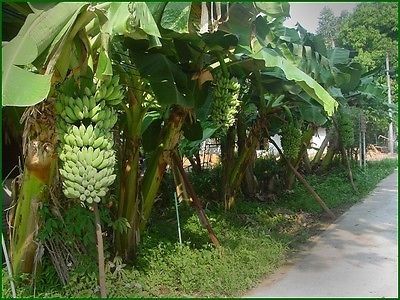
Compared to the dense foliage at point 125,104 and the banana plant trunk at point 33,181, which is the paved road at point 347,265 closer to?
the dense foliage at point 125,104

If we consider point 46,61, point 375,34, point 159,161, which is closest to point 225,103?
point 159,161

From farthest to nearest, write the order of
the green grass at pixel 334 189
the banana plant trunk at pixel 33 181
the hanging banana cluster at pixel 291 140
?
the green grass at pixel 334 189, the hanging banana cluster at pixel 291 140, the banana plant trunk at pixel 33 181

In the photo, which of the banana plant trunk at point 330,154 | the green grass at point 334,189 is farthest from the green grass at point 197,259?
the banana plant trunk at point 330,154

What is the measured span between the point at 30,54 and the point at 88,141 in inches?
18.5

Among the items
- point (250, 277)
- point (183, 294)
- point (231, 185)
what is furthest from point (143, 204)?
point (231, 185)

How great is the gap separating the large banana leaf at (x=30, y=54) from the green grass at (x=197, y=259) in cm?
147

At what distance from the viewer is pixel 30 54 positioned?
2008 mm

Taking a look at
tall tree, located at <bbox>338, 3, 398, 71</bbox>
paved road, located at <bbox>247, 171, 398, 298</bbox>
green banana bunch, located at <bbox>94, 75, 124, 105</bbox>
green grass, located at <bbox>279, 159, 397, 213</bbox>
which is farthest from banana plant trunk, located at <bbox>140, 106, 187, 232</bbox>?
tall tree, located at <bbox>338, 3, 398, 71</bbox>

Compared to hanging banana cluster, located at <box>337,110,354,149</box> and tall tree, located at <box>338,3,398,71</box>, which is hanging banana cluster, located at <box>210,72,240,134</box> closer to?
hanging banana cluster, located at <box>337,110,354,149</box>

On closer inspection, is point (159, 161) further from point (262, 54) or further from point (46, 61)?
point (46, 61)

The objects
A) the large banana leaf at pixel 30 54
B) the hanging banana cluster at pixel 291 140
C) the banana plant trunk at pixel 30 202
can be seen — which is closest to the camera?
the large banana leaf at pixel 30 54

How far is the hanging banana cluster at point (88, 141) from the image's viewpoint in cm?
198

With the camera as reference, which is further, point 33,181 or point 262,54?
point 262,54

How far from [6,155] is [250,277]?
2.36m
